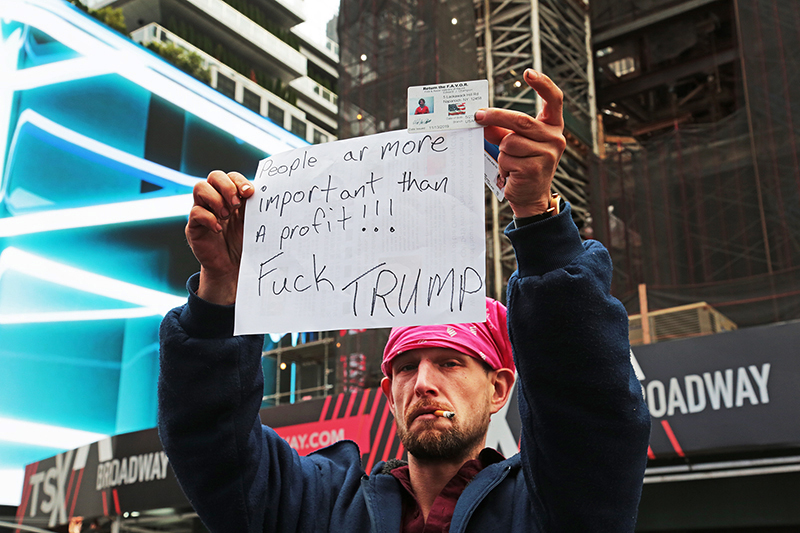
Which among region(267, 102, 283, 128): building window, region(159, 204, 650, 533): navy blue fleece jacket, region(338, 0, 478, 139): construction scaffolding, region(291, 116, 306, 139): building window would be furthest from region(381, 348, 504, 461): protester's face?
region(291, 116, 306, 139): building window

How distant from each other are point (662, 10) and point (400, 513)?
18.5 metres

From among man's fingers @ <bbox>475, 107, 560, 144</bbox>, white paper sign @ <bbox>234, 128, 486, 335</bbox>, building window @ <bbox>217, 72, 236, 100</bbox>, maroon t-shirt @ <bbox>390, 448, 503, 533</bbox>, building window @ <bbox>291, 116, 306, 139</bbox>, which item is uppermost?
building window @ <bbox>291, 116, 306, 139</bbox>

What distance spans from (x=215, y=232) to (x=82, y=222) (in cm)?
1795

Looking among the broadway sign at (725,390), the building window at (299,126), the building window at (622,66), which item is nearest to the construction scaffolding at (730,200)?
the broadway sign at (725,390)

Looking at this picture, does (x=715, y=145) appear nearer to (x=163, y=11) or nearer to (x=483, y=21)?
(x=483, y=21)

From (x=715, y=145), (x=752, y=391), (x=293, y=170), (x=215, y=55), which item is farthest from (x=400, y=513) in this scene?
Result: (x=215, y=55)

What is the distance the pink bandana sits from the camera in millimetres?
1811

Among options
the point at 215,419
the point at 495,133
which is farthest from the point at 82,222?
the point at 495,133

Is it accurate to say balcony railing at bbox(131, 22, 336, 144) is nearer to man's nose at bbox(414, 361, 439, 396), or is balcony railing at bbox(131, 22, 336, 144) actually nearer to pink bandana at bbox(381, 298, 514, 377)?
pink bandana at bbox(381, 298, 514, 377)

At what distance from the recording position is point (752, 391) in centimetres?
558

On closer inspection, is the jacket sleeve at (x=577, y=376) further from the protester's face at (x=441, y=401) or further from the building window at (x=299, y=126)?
the building window at (x=299, y=126)

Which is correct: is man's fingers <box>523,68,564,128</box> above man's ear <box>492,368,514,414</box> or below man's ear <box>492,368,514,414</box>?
above

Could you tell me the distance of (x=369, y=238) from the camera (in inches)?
63.1

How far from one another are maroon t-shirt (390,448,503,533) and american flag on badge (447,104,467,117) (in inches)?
32.1
